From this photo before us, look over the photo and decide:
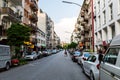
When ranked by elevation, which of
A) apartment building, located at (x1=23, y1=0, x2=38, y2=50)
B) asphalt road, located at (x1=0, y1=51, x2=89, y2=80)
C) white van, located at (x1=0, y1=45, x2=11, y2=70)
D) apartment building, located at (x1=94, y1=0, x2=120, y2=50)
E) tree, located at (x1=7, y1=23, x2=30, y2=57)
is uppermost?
apartment building, located at (x1=23, y1=0, x2=38, y2=50)

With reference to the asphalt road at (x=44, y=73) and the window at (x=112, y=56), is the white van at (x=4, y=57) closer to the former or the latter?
the asphalt road at (x=44, y=73)

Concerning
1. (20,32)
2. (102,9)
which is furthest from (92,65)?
(102,9)

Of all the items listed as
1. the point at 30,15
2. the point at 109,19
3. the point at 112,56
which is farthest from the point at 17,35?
the point at 30,15

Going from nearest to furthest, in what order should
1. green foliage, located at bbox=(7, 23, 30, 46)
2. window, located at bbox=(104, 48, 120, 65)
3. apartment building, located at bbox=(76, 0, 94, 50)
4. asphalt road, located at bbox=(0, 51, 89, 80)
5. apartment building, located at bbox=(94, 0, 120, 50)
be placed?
window, located at bbox=(104, 48, 120, 65), asphalt road, located at bbox=(0, 51, 89, 80), apartment building, located at bbox=(94, 0, 120, 50), green foliage, located at bbox=(7, 23, 30, 46), apartment building, located at bbox=(76, 0, 94, 50)

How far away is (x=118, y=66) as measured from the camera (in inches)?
212

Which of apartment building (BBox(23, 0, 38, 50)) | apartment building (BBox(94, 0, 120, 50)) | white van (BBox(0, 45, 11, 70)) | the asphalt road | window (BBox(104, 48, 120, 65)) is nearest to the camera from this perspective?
window (BBox(104, 48, 120, 65))

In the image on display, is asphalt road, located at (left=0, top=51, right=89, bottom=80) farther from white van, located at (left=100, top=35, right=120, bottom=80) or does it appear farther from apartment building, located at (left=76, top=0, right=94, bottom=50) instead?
apartment building, located at (left=76, top=0, right=94, bottom=50)

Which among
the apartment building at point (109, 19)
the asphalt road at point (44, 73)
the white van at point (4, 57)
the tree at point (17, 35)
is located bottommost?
the asphalt road at point (44, 73)

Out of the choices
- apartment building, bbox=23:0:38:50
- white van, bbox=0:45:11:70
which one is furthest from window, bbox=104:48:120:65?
apartment building, bbox=23:0:38:50

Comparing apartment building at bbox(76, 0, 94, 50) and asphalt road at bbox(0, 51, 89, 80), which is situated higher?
apartment building at bbox(76, 0, 94, 50)

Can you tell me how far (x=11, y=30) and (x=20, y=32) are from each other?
124cm

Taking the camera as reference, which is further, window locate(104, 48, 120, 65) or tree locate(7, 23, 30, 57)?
tree locate(7, 23, 30, 57)

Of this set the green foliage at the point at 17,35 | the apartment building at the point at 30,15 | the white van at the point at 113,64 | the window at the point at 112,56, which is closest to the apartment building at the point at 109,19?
the green foliage at the point at 17,35

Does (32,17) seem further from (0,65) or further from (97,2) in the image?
(0,65)
